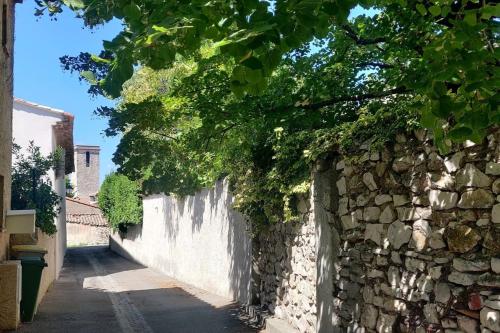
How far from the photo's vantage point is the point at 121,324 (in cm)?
993

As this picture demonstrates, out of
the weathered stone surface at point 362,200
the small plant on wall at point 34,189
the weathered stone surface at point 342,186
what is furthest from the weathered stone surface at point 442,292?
the small plant on wall at point 34,189

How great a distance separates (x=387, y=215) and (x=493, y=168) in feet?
5.34

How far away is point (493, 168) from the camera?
4.01 meters

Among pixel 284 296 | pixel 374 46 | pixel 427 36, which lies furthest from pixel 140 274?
pixel 427 36

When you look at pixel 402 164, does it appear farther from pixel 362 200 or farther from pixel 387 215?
pixel 362 200

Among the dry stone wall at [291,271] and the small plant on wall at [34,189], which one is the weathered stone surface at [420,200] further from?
the small plant on wall at [34,189]

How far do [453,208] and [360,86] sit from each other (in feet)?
10.2

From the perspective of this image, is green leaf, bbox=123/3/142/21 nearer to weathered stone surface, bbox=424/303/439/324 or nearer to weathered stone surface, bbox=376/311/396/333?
weathered stone surface, bbox=424/303/439/324

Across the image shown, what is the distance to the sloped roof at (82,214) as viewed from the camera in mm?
46234

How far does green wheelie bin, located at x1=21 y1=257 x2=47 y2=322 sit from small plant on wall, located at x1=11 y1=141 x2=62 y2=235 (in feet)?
10.9

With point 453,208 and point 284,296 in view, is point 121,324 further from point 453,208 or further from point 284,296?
point 453,208

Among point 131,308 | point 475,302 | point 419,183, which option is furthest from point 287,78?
point 131,308

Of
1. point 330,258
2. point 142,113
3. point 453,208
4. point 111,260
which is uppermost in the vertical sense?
point 142,113

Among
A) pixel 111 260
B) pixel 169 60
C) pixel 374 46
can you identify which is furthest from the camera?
pixel 111 260
